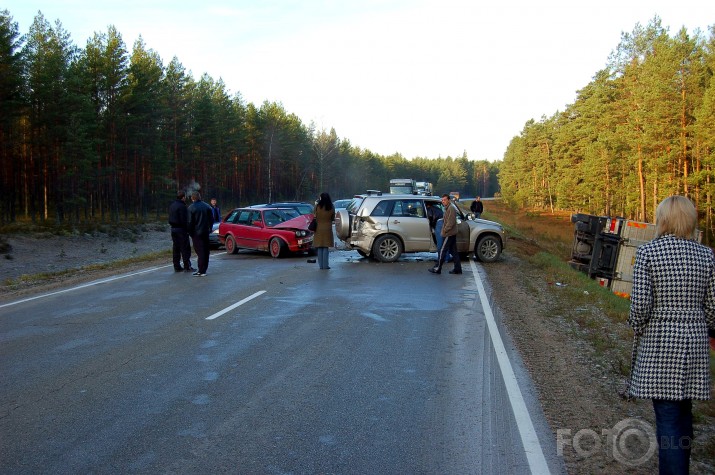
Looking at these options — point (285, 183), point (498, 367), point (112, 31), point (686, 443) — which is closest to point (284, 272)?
point (498, 367)

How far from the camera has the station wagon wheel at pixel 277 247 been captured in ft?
61.7

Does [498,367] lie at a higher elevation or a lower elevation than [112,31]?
lower

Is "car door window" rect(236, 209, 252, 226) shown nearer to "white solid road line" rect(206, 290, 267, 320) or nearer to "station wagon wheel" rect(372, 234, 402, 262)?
"station wagon wheel" rect(372, 234, 402, 262)

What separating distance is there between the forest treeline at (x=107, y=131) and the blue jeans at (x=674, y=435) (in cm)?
3599

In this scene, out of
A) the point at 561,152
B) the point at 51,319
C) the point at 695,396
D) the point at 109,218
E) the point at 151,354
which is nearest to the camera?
the point at 695,396

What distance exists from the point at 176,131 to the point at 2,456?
176 feet

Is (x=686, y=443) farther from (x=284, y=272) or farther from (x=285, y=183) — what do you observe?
(x=285, y=183)

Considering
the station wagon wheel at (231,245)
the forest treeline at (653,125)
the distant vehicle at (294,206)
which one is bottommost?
the station wagon wheel at (231,245)

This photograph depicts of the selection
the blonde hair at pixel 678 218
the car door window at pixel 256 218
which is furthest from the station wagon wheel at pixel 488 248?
the blonde hair at pixel 678 218

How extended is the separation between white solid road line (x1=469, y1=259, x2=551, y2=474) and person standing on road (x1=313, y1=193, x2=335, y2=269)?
7461 mm

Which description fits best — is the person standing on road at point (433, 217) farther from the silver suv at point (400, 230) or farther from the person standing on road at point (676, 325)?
the person standing on road at point (676, 325)

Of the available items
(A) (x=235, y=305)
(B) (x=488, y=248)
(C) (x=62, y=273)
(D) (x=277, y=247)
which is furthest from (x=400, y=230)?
(C) (x=62, y=273)

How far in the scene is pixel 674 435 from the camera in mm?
3525

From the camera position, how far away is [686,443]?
11.6 ft
